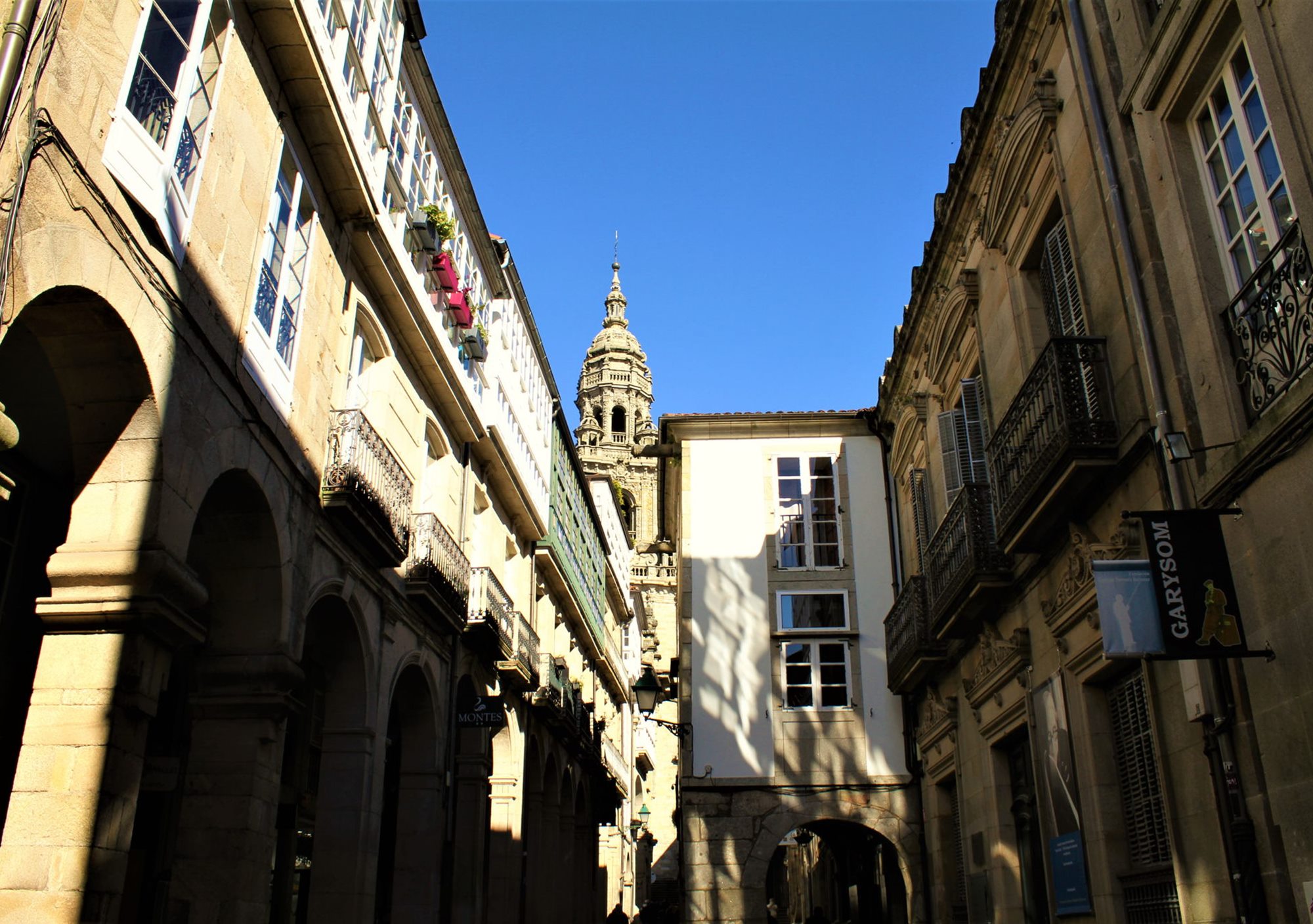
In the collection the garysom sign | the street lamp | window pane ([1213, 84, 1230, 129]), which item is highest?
window pane ([1213, 84, 1230, 129])

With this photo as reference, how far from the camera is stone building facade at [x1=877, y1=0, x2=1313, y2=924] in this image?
675 cm

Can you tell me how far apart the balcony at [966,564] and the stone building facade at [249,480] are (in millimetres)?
6397

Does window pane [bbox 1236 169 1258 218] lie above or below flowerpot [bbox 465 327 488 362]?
below

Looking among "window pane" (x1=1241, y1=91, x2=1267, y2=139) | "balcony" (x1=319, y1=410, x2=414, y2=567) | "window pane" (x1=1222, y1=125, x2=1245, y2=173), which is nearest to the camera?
"window pane" (x1=1241, y1=91, x2=1267, y2=139)

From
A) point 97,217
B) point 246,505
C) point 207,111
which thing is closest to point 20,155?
point 97,217

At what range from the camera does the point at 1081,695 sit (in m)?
9.87

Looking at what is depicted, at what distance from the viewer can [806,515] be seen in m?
20.4

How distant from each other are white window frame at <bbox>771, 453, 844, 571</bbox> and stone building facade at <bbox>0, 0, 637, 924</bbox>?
15.9ft

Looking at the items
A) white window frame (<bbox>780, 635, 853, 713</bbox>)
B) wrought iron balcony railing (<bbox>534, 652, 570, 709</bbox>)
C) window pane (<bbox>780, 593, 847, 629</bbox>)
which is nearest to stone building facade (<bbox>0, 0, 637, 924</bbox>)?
wrought iron balcony railing (<bbox>534, 652, 570, 709</bbox>)

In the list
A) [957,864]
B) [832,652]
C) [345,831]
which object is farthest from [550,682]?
[345,831]

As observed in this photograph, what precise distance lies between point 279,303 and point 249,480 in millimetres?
1940

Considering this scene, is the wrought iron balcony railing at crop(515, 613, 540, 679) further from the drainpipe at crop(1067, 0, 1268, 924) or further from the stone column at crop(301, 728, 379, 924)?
the drainpipe at crop(1067, 0, 1268, 924)

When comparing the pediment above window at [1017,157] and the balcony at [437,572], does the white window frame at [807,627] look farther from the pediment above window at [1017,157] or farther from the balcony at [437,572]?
the pediment above window at [1017,157]

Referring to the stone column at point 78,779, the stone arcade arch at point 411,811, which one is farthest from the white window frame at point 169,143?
the stone arcade arch at point 411,811
